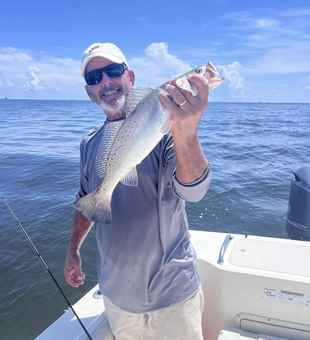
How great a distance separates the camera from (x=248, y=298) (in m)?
2.80

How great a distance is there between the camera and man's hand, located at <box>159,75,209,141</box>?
146cm

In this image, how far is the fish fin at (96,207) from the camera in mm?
1842

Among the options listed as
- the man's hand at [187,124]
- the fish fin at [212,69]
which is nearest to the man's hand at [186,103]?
the man's hand at [187,124]

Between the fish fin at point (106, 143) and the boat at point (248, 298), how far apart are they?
1673 millimetres

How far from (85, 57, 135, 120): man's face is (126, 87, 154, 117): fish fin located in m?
0.67

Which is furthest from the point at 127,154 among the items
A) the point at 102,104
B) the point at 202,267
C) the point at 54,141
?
the point at 54,141

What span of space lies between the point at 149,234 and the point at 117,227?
0.25 metres

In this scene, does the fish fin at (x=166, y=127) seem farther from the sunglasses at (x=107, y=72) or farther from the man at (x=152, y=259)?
the sunglasses at (x=107, y=72)

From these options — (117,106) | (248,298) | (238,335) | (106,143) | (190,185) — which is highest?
(117,106)

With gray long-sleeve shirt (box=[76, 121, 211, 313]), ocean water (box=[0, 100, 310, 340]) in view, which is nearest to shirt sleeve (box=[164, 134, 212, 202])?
gray long-sleeve shirt (box=[76, 121, 211, 313])

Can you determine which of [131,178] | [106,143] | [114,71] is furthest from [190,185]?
[114,71]

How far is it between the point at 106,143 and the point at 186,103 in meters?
0.64

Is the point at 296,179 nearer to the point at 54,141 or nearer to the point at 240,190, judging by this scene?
the point at 240,190

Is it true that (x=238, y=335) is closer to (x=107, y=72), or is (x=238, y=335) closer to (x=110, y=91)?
(x=110, y=91)
